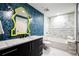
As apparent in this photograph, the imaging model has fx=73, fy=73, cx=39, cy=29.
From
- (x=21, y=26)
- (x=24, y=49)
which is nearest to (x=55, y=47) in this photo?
(x=24, y=49)

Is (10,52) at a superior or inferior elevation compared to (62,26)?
inferior

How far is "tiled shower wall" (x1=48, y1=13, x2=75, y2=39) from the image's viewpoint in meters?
1.57

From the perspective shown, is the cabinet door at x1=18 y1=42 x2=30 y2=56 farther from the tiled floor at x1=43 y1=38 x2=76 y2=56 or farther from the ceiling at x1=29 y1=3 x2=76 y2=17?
the ceiling at x1=29 y1=3 x2=76 y2=17

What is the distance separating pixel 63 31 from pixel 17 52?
1.03 meters

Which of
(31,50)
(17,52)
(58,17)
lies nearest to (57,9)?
(58,17)

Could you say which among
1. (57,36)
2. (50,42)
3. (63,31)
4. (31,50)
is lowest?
(31,50)

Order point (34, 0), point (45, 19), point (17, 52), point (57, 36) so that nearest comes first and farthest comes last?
point (17, 52)
point (34, 0)
point (57, 36)
point (45, 19)

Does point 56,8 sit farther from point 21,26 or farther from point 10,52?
point 10,52

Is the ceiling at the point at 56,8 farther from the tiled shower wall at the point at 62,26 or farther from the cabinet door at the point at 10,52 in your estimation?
the cabinet door at the point at 10,52

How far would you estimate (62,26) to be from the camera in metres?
1.61

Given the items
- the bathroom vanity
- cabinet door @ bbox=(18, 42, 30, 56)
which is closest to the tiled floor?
the bathroom vanity

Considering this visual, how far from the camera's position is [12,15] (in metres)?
1.58

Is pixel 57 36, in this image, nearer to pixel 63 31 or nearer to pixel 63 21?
pixel 63 31

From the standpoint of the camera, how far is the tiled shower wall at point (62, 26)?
1574mm
